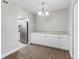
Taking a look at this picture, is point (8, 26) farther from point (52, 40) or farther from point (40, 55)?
point (52, 40)

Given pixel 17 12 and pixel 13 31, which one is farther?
pixel 17 12

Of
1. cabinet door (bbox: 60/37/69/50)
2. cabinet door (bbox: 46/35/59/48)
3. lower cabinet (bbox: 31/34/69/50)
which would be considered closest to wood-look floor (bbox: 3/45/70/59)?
cabinet door (bbox: 60/37/69/50)

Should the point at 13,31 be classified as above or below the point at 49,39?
above

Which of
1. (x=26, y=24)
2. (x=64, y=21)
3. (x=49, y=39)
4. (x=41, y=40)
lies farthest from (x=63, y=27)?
(x=26, y=24)

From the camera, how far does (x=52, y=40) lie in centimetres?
436

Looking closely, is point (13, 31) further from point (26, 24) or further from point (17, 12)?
point (26, 24)

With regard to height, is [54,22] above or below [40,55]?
above

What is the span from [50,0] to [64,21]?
2.15m

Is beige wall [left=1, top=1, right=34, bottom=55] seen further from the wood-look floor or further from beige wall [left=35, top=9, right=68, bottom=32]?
beige wall [left=35, top=9, right=68, bottom=32]

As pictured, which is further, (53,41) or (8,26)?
(53,41)

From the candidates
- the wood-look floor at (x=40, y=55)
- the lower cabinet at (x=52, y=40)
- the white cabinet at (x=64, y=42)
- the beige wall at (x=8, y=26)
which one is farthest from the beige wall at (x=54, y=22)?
the beige wall at (x=8, y=26)

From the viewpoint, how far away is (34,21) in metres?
6.12

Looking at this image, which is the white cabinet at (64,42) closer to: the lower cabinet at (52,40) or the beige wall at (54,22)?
the lower cabinet at (52,40)

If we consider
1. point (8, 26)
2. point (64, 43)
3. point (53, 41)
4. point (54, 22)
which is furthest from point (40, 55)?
point (54, 22)
